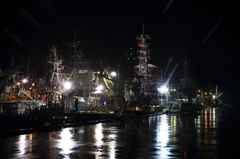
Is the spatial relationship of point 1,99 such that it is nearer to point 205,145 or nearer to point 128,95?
point 128,95

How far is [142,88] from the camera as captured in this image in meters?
62.3

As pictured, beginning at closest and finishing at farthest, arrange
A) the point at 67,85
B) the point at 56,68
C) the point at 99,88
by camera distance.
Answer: the point at 99,88
the point at 67,85
the point at 56,68

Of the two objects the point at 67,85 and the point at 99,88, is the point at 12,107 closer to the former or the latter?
the point at 67,85

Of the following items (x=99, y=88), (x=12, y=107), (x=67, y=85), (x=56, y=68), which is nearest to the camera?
(x=12, y=107)

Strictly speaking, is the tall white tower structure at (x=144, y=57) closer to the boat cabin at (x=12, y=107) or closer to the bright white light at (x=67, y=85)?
the bright white light at (x=67, y=85)

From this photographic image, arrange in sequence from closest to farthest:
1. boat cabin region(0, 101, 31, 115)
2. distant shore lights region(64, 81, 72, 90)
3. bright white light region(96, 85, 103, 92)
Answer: boat cabin region(0, 101, 31, 115) → bright white light region(96, 85, 103, 92) → distant shore lights region(64, 81, 72, 90)

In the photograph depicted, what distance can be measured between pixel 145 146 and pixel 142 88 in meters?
48.7

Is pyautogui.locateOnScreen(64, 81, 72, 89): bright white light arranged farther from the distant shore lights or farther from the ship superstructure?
the ship superstructure

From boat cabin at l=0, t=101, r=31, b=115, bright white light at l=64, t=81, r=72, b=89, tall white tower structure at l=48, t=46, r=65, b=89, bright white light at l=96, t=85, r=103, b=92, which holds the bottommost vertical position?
boat cabin at l=0, t=101, r=31, b=115

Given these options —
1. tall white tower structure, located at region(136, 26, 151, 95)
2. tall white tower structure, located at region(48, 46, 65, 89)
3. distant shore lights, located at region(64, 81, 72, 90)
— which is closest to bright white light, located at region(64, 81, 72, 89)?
distant shore lights, located at region(64, 81, 72, 90)

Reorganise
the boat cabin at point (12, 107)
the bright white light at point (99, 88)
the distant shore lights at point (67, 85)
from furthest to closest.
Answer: the distant shore lights at point (67, 85), the bright white light at point (99, 88), the boat cabin at point (12, 107)

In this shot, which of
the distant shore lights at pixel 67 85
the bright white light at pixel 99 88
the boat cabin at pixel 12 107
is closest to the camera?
the boat cabin at pixel 12 107

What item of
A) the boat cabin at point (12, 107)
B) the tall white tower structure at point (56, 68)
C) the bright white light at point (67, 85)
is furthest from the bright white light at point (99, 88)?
the boat cabin at point (12, 107)

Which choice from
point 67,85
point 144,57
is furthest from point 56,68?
point 144,57
